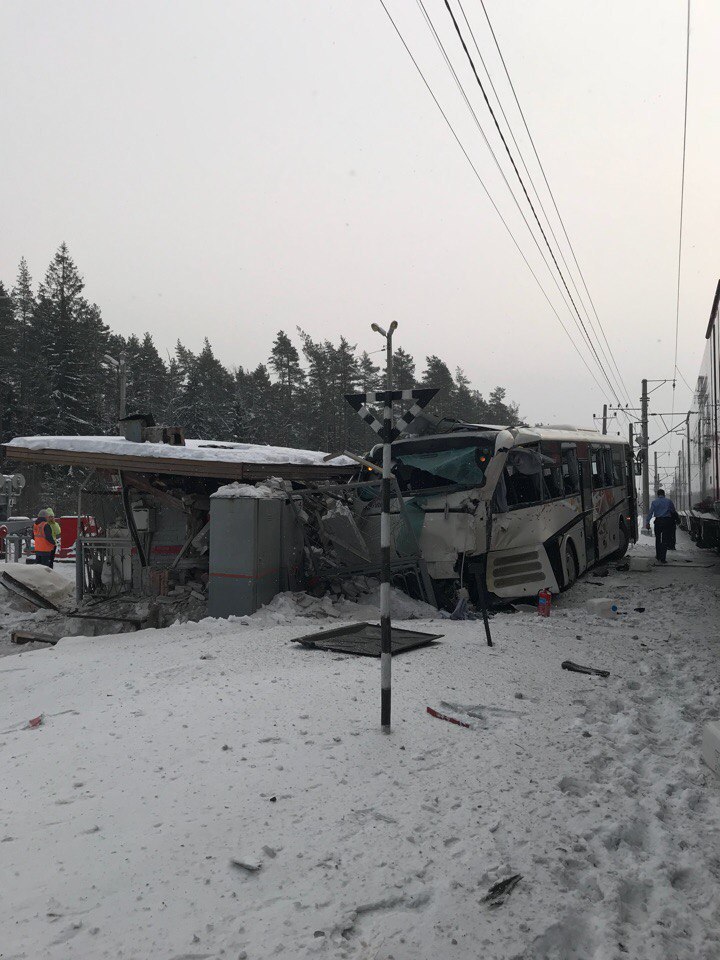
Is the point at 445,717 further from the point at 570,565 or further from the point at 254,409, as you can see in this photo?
the point at 254,409

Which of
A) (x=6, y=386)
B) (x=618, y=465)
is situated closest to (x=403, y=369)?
(x=6, y=386)

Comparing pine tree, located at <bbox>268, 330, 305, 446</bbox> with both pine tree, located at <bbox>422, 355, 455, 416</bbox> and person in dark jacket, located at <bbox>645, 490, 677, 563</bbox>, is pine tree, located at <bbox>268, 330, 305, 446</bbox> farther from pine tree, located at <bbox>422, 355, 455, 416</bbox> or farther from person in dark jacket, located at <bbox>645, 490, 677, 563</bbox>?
person in dark jacket, located at <bbox>645, 490, 677, 563</bbox>

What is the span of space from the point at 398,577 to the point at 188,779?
24.1ft

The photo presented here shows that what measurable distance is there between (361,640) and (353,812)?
4.01 m

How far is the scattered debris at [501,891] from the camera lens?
3.16 meters

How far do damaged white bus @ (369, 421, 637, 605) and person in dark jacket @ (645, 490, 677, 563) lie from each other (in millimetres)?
5706

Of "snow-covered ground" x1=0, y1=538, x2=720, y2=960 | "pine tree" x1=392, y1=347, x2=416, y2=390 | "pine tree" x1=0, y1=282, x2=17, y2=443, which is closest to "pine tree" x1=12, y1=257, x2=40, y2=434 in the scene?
"pine tree" x1=0, y1=282, x2=17, y2=443

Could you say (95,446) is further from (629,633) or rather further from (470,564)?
(629,633)

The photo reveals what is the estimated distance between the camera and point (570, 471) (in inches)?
547

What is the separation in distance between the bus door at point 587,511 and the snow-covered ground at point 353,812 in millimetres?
7429

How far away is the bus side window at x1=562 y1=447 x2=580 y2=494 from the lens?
44.5 ft

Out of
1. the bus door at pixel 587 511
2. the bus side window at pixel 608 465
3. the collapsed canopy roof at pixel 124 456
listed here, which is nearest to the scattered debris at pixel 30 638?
the collapsed canopy roof at pixel 124 456

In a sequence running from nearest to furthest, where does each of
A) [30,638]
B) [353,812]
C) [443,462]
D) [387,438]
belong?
1. [353,812]
2. [387,438]
3. [30,638]
4. [443,462]

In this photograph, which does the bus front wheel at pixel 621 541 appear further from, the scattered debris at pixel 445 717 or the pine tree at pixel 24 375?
the pine tree at pixel 24 375
